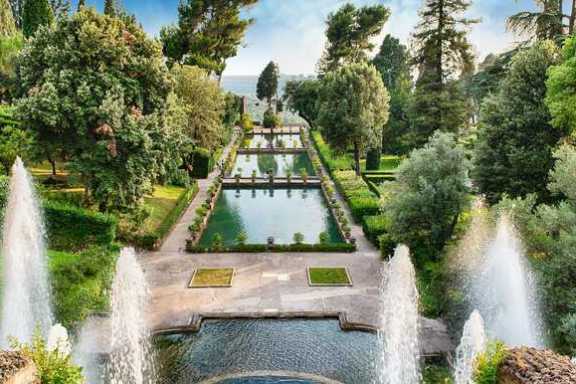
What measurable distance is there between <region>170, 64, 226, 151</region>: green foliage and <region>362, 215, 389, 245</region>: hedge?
14.3 meters

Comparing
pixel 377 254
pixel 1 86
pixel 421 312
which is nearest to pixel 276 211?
pixel 377 254

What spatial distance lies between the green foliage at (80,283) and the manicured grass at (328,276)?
6.90m

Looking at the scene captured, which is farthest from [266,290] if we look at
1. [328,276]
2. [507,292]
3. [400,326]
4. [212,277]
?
[507,292]

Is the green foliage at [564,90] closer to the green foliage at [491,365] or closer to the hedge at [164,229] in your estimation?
the green foliage at [491,365]

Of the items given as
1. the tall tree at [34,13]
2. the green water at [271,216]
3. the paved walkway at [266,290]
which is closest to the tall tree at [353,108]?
the green water at [271,216]

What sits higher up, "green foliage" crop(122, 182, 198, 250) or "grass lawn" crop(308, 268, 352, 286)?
"green foliage" crop(122, 182, 198, 250)

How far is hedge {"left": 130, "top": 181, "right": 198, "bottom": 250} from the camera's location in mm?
21625

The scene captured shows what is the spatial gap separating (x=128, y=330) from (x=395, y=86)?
44.8 metres

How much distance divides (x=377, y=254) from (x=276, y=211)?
356 inches

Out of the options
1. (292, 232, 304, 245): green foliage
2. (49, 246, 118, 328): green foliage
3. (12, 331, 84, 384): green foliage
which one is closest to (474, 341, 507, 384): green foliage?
(12, 331, 84, 384): green foliage

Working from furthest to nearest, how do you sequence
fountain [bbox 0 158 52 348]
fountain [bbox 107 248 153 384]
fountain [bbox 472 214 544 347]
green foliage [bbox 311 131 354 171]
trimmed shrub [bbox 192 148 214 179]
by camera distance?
green foliage [bbox 311 131 354 171], trimmed shrub [bbox 192 148 214 179], fountain [bbox 0 158 52 348], fountain [bbox 472 214 544 347], fountain [bbox 107 248 153 384]

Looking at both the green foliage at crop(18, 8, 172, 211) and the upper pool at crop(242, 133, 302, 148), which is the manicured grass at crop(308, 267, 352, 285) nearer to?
the green foliage at crop(18, 8, 172, 211)

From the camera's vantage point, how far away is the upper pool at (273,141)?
54.4 meters

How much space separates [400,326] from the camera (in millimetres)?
14117
